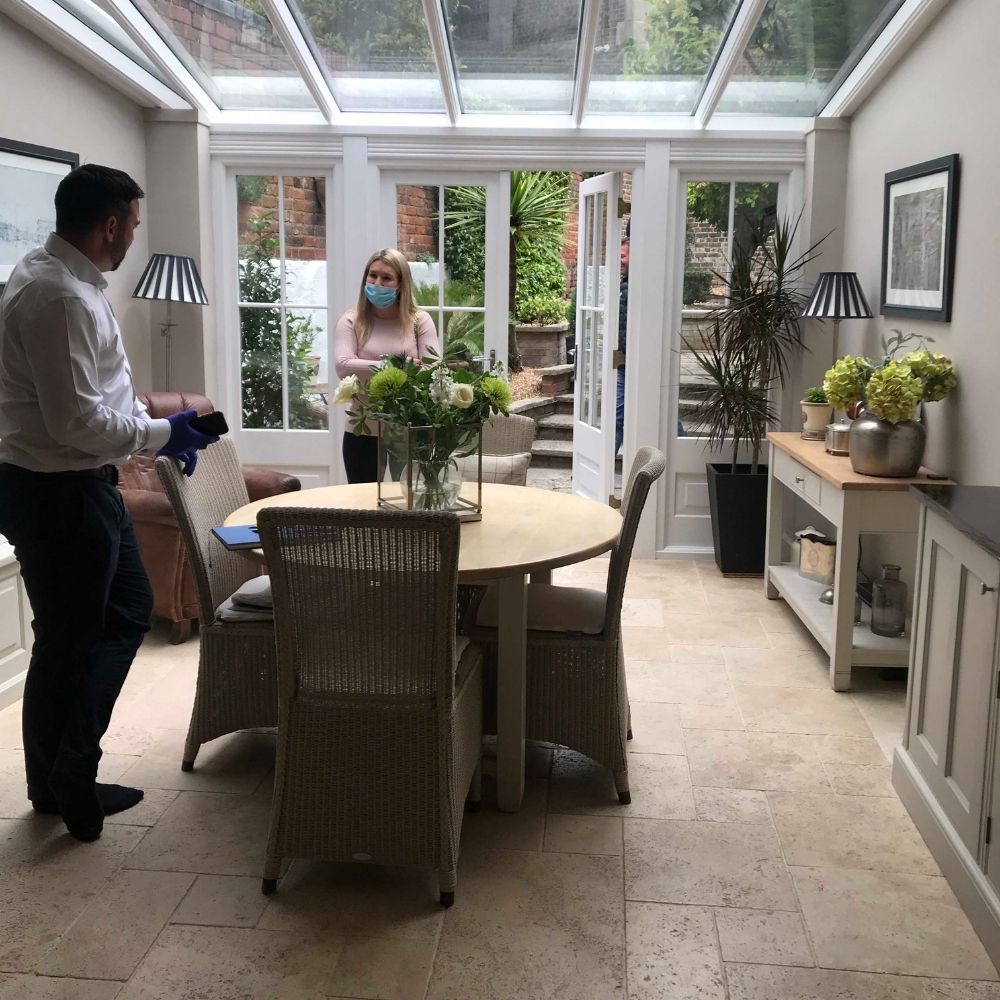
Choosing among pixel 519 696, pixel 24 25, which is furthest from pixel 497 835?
pixel 24 25

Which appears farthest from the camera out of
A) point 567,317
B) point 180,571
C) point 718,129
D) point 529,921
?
point 567,317

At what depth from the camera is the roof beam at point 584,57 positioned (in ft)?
14.3

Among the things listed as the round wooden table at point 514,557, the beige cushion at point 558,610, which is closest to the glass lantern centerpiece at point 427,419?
the round wooden table at point 514,557

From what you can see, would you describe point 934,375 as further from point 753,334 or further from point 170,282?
point 170,282

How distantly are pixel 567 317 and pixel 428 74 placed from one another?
517 cm

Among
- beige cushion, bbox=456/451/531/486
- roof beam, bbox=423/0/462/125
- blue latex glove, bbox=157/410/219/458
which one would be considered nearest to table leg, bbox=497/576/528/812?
blue latex glove, bbox=157/410/219/458

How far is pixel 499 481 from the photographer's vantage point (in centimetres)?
393

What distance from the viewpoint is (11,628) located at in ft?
11.8

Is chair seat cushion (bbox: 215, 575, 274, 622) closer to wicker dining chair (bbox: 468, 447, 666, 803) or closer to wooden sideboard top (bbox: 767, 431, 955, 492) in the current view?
wicker dining chair (bbox: 468, 447, 666, 803)

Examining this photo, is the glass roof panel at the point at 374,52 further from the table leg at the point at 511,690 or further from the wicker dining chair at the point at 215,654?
the table leg at the point at 511,690

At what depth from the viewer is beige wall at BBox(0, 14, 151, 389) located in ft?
13.2

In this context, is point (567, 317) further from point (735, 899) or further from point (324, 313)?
point (735, 899)

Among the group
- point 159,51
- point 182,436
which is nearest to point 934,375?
point 182,436

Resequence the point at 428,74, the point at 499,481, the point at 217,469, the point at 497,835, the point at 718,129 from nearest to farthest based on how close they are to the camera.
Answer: the point at 497,835, the point at 217,469, the point at 499,481, the point at 428,74, the point at 718,129
